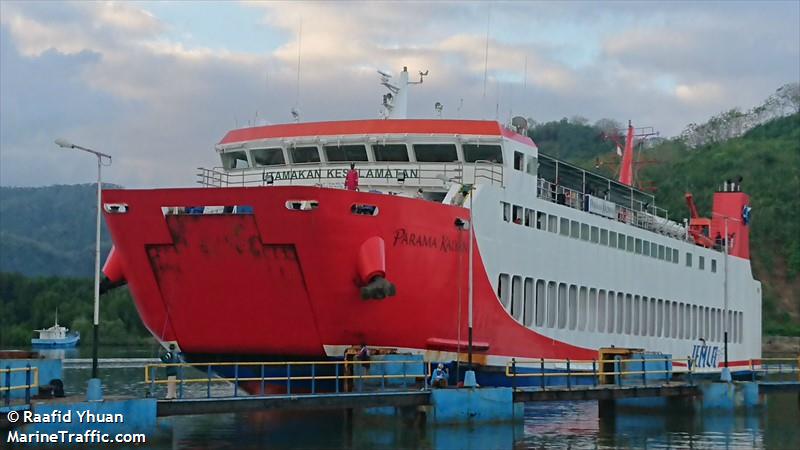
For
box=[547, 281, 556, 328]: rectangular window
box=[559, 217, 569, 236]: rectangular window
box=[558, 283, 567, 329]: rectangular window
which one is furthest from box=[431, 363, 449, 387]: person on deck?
box=[559, 217, 569, 236]: rectangular window

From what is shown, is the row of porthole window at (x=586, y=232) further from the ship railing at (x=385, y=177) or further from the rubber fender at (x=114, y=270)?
the rubber fender at (x=114, y=270)

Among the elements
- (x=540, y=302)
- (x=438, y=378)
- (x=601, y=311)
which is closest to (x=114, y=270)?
(x=438, y=378)

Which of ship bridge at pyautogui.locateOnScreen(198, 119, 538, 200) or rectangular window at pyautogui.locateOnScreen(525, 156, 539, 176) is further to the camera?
rectangular window at pyautogui.locateOnScreen(525, 156, 539, 176)

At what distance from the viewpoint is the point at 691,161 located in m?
138

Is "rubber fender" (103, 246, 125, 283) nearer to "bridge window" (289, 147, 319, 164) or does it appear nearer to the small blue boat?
"bridge window" (289, 147, 319, 164)

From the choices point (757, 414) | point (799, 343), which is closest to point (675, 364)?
point (757, 414)

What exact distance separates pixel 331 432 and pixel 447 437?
11.3 ft

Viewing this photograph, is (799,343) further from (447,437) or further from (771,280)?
(447,437)

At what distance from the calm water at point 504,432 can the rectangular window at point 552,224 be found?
592 centimetres

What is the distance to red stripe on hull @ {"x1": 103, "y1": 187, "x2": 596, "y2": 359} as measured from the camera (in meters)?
28.5

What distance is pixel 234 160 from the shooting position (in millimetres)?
36406

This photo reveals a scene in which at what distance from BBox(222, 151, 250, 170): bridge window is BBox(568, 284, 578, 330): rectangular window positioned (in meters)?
11.5

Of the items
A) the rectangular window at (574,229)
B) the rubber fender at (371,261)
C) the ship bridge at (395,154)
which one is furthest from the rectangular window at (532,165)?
the rubber fender at (371,261)

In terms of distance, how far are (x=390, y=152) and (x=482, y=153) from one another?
109 inches
